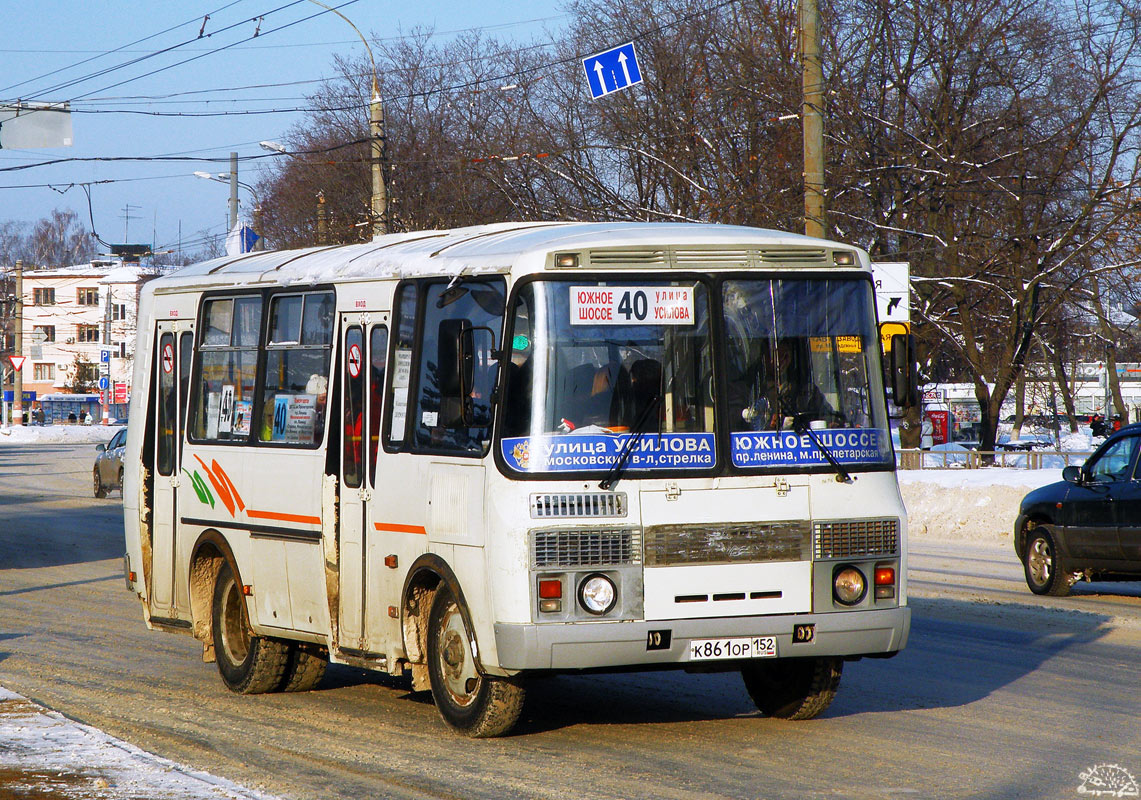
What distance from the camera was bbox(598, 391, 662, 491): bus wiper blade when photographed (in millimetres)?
7367

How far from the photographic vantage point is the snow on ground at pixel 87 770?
20.9 feet

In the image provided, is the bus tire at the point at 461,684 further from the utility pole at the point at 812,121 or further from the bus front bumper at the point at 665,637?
the utility pole at the point at 812,121

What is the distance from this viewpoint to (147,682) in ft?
33.0

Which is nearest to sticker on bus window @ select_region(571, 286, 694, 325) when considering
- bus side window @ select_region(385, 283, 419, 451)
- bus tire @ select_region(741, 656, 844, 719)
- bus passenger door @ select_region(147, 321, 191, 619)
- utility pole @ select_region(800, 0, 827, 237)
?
bus side window @ select_region(385, 283, 419, 451)

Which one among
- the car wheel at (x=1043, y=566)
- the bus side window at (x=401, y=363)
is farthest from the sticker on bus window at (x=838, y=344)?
the car wheel at (x=1043, y=566)

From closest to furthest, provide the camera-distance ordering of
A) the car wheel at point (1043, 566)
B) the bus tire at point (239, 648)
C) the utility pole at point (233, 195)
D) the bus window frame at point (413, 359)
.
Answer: the bus window frame at point (413, 359), the bus tire at point (239, 648), the car wheel at point (1043, 566), the utility pole at point (233, 195)

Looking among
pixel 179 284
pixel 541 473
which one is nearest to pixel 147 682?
pixel 179 284

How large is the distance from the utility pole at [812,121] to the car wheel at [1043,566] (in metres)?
4.84

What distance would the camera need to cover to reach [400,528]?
325 inches

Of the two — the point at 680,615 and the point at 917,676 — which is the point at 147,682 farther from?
the point at 917,676

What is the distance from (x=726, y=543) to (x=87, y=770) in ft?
10.5

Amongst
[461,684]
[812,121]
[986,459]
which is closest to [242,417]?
[461,684]

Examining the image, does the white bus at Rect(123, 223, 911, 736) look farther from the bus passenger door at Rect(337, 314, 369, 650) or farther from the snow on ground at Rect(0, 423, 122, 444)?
the snow on ground at Rect(0, 423, 122, 444)

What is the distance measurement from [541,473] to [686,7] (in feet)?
110
